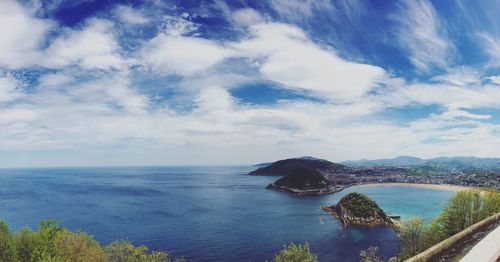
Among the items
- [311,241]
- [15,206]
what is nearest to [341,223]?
[311,241]

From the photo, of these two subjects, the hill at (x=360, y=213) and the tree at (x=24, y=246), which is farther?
the hill at (x=360, y=213)

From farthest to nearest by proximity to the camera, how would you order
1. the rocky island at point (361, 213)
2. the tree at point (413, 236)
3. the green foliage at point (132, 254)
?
1. the rocky island at point (361, 213)
2. the tree at point (413, 236)
3. the green foliage at point (132, 254)

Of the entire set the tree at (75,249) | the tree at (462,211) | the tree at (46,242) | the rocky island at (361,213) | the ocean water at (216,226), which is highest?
the tree at (462,211)

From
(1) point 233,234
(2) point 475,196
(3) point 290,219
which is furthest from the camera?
(3) point 290,219

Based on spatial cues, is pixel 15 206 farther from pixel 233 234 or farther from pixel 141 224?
pixel 233 234

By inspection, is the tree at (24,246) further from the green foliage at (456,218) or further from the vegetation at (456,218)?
the green foliage at (456,218)

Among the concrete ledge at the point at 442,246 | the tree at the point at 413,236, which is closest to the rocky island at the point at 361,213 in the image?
the tree at the point at 413,236

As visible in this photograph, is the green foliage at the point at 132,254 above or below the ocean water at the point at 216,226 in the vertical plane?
above

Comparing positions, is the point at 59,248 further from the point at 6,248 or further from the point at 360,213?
the point at 360,213

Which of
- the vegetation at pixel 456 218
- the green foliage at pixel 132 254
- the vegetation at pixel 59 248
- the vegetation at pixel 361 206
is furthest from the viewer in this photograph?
the vegetation at pixel 361 206
